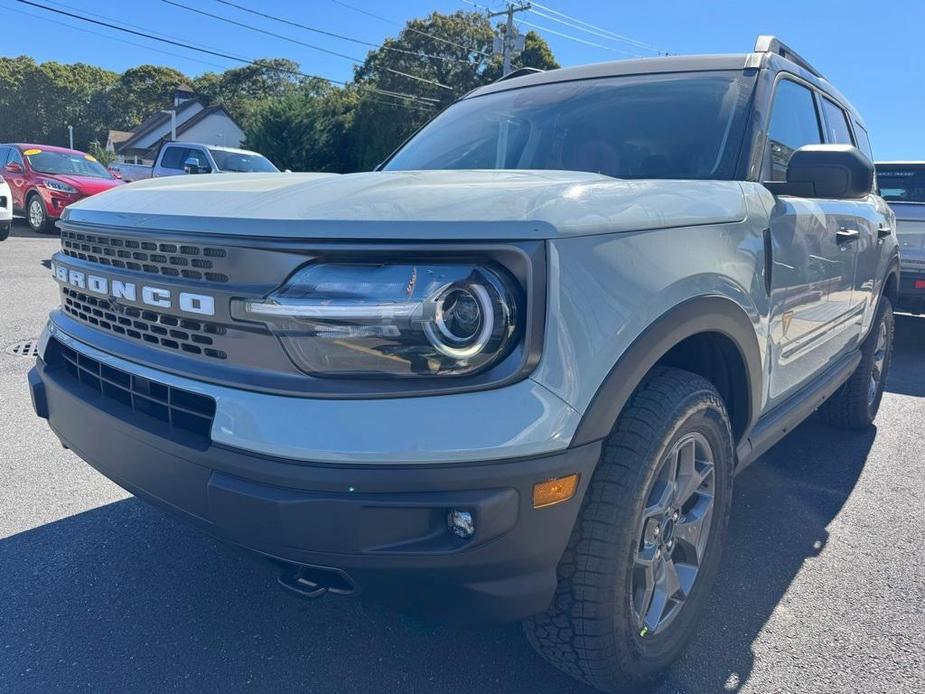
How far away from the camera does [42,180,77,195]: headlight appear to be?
42.6ft

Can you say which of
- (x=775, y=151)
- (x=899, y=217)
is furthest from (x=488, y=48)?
(x=775, y=151)

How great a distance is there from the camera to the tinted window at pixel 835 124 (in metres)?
3.79

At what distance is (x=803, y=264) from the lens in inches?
110

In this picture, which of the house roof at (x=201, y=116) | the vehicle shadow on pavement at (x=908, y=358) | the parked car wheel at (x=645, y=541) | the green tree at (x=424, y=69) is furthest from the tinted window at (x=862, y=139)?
the house roof at (x=201, y=116)

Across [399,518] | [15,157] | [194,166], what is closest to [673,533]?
[399,518]

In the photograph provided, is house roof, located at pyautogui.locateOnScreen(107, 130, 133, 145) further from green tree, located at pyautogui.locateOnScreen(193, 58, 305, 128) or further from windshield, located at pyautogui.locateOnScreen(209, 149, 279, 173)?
windshield, located at pyautogui.locateOnScreen(209, 149, 279, 173)

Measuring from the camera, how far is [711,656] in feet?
7.63

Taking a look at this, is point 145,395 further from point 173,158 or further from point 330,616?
point 173,158

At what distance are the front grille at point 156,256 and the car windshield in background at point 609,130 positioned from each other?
141cm

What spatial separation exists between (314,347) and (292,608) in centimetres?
126

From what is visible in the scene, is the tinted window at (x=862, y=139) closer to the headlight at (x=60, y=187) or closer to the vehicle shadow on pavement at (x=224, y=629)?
the vehicle shadow on pavement at (x=224, y=629)

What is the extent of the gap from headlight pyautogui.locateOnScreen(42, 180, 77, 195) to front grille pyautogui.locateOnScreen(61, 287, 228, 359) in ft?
40.4

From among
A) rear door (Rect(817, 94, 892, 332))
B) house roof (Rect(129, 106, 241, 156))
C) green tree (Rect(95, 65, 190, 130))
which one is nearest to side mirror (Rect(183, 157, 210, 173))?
rear door (Rect(817, 94, 892, 332))

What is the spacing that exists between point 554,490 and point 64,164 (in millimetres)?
14818
